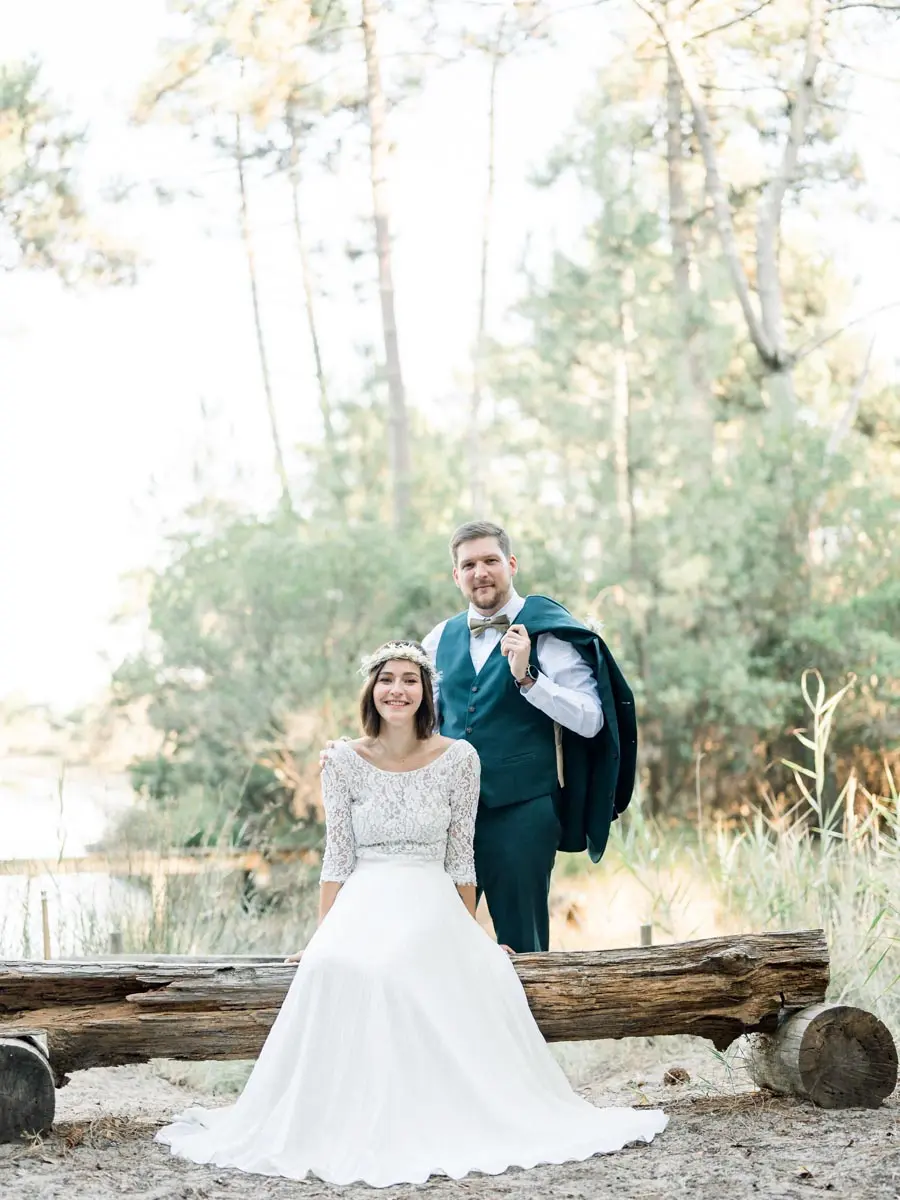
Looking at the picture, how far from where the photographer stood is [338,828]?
14.2ft

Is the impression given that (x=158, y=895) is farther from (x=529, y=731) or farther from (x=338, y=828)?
(x=529, y=731)

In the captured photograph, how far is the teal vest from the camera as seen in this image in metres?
4.52

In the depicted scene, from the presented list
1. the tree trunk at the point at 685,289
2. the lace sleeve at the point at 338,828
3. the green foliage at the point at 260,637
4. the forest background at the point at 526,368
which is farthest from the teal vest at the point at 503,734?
the tree trunk at the point at 685,289

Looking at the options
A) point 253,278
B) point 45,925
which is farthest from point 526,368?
point 45,925

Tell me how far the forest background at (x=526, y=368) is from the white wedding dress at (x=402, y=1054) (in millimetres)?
3619

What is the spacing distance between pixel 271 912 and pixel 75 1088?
10.2 ft

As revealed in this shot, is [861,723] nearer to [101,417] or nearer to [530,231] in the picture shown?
[530,231]

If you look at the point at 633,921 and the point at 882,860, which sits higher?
the point at 882,860

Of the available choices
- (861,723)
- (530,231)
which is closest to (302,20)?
(530,231)

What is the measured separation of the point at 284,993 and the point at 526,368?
33.1ft

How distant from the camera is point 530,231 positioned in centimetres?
1289

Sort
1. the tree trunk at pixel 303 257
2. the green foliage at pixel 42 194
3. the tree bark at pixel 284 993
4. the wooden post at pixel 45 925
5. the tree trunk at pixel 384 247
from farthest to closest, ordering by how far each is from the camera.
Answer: the tree trunk at pixel 303 257 → the green foliage at pixel 42 194 → the tree trunk at pixel 384 247 → the wooden post at pixel 45 925 → the tree bark at pixel 284 993

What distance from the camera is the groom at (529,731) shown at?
4512mm

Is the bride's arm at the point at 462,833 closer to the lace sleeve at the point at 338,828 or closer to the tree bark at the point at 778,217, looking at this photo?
the lace sleeve at the point at 338,828
